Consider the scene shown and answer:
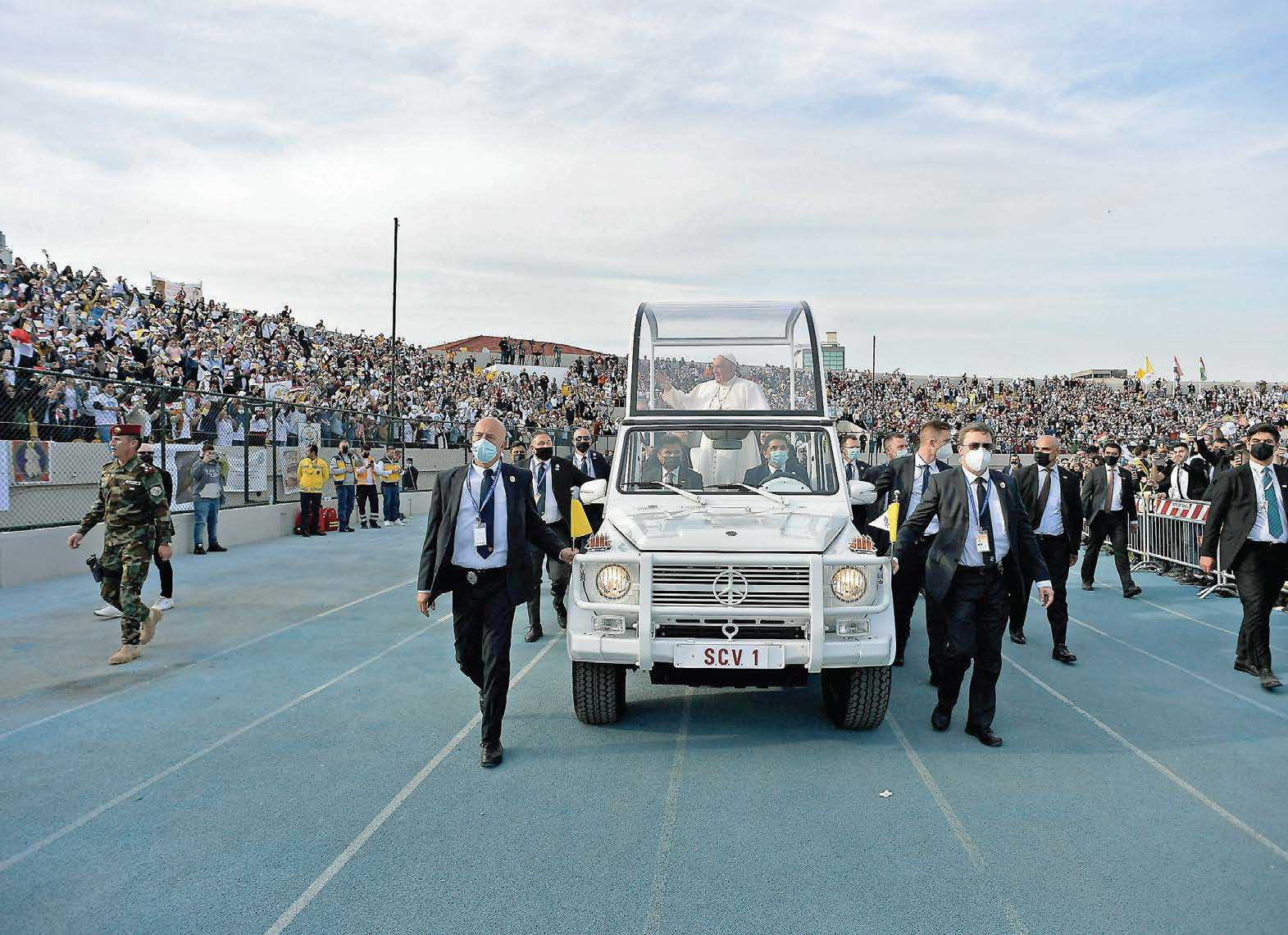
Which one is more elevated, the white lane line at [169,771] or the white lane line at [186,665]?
the white lane line at [169,771]

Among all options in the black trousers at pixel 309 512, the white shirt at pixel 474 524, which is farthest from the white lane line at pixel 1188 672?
the black trousers at pixel 309 512

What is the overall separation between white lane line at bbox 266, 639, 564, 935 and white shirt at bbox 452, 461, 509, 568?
1177mm

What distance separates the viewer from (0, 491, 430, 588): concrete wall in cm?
1139

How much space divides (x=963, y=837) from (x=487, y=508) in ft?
10.6

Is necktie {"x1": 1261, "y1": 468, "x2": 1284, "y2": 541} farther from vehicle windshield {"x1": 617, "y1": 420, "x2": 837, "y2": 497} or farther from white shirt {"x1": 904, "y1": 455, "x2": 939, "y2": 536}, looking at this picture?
vehicle windshield {"x1": 617, "y1": 420, "x2": 837, "y2": 497}

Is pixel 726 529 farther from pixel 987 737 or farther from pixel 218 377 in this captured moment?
pixel 218 377

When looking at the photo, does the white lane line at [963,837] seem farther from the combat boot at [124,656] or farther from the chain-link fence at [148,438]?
the chain-link fence at [148,438]

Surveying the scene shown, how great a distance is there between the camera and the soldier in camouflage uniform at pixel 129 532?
309 inches

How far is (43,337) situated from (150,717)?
52.5ft

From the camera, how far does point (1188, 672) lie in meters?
7.74

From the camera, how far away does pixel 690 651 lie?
5344mm

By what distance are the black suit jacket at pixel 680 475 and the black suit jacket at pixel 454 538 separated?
1319 millimetres

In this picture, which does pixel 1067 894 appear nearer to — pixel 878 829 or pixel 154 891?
pixel 878 829

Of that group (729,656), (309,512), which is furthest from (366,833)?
(309,512)
